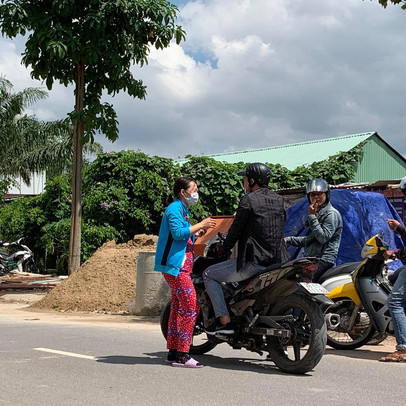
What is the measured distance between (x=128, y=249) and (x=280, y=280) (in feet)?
33.7

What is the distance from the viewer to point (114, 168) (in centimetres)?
2198

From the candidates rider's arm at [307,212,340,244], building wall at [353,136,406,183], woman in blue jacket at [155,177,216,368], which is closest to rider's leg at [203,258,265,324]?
woman in blue jacket at [155,177,216,368]

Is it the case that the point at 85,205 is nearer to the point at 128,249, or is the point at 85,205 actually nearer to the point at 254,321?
the point at 128,249

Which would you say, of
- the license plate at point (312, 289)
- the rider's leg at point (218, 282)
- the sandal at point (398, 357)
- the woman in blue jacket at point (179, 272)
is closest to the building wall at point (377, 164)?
the sandal at point (398, 357)

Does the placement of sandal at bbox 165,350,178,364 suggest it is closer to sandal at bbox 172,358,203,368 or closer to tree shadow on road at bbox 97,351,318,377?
tree shadow on road at bbox 97,351,318,377

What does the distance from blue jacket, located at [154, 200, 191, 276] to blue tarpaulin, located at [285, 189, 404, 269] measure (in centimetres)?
410

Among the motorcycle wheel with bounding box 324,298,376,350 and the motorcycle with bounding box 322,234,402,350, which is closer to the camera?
the motorcycle with bounding box 322,234,402,350

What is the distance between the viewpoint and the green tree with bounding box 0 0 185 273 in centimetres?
1672

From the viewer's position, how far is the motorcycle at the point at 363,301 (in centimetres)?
797

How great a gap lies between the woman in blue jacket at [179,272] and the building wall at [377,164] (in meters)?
21.6

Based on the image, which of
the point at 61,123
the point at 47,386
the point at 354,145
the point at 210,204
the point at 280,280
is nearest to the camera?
the point at 47,386

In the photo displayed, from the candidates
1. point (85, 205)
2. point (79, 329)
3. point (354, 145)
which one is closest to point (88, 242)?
point (85, 205)

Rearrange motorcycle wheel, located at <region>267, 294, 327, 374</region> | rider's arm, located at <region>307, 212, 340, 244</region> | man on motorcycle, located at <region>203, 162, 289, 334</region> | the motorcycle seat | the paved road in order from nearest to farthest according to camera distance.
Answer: the paved road
motorcycle wheel, located at <region>267, 294, 327, 374</region>
man on motorcycle, located at <region>203, 162, 289, 334</region>
rider's arm, located at <region>307, 212, 340, 244</region>
the motorcycle seat

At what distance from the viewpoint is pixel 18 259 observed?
79.4 feet
